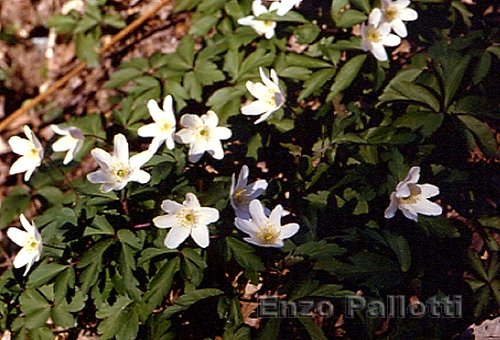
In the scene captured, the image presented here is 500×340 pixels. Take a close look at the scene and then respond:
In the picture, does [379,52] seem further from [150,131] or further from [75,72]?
[75,72]

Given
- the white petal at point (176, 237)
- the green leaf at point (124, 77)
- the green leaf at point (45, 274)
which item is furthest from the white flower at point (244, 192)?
the green leaf at point (124, 77)

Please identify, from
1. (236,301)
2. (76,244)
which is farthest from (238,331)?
(76,244)

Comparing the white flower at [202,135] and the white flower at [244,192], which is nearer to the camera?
the white flower at [244,192]

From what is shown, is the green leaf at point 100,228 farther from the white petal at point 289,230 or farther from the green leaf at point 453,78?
the green leaf at point 453,78

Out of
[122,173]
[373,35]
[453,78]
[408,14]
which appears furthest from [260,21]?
[122,173]

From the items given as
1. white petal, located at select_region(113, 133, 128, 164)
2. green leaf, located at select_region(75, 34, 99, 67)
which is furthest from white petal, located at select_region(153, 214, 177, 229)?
green leaf, located at select_region(75, 34, 99, 67)

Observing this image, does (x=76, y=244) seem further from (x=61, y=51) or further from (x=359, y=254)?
(x=61, y=51)
